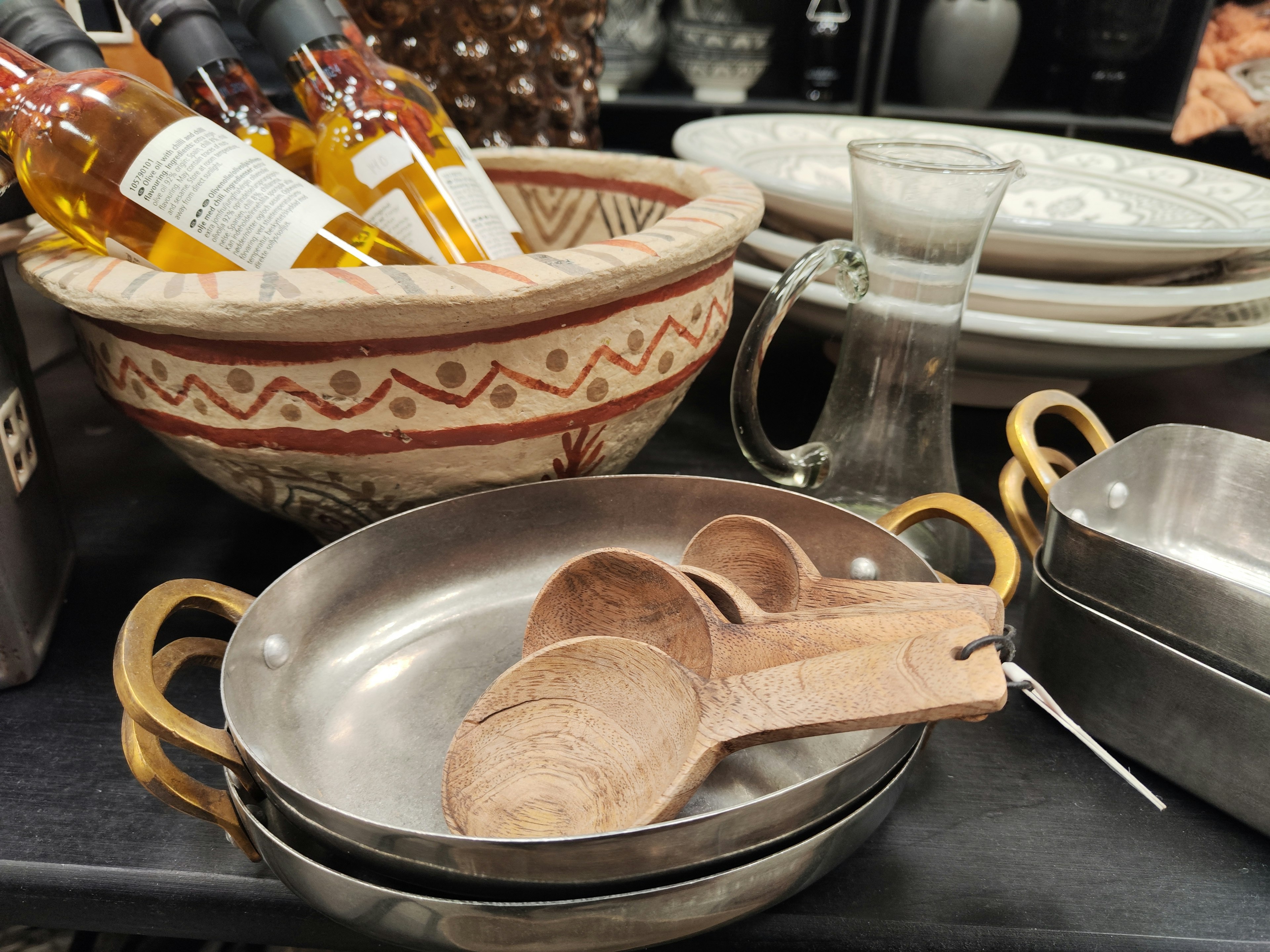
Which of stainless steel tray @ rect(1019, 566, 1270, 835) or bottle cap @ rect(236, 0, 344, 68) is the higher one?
bottle cap @ rect(236, 0, 344, 68)

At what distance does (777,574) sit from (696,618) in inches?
1.9

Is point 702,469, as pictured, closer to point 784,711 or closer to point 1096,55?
point 784,711

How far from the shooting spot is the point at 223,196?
335 mm

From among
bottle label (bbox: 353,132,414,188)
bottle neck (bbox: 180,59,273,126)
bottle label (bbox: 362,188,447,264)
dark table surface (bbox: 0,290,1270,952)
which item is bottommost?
dark table surface (bbox: 0,290,1270,952)

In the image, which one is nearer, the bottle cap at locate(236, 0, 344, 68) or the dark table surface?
the dark table surface

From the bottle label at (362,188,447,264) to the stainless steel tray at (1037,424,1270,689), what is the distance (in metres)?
0.29

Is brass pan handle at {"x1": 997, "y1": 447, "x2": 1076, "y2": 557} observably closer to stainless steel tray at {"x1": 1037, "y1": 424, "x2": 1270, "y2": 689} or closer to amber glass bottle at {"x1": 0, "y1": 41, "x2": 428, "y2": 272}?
stainless steel tray at {"x1": 1037, "y1": 424, "x2": 1270, "y2": 689}

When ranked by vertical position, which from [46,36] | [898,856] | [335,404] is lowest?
[898,856]

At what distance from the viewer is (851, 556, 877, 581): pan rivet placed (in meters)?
0.36

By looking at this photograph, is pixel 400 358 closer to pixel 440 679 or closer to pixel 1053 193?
pixel 440 679

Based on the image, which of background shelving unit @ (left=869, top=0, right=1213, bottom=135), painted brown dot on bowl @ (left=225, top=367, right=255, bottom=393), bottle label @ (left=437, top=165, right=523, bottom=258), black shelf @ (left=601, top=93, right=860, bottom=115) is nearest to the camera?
painted brown dot on bowl @ (left=225, top=367, right=255, bottom=393)

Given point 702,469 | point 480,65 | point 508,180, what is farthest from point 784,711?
point 480,65

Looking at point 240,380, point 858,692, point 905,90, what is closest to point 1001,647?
point 858,692

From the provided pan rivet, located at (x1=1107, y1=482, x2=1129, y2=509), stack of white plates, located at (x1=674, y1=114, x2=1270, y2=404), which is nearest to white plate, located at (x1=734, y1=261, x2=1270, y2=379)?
stack of white plates, located at (x1=674, y1=114, x2=1270, y2=404)
